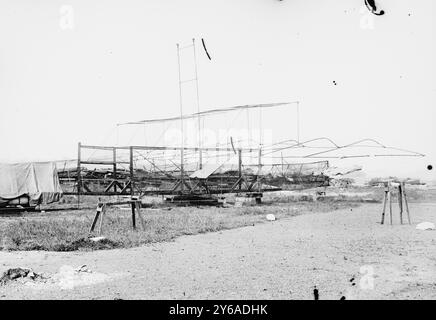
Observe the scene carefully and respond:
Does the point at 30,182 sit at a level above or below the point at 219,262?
above

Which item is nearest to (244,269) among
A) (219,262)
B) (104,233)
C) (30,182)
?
(219,262)

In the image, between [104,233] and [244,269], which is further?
[104,233]

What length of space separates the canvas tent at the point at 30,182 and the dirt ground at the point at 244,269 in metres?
12.1

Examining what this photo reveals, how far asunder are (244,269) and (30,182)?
Answer: 16.3 meters

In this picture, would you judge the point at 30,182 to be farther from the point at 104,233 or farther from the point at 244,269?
the point at 244,269

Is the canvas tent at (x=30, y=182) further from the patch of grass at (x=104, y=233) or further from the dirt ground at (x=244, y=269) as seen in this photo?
the dirt ground at (x=244, y=269)

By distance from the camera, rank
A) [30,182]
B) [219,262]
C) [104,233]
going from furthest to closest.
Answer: [30,182]
[104,233]
[219,262]

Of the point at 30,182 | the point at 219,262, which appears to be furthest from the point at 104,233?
the point at 30,182

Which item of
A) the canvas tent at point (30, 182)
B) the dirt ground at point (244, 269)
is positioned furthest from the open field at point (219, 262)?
the canvas tent at point (30, 182)

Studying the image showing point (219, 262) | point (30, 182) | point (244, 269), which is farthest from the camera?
point (30, 182)

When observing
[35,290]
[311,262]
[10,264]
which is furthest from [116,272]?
[311,262]

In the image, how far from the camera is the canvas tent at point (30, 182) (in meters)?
19.8

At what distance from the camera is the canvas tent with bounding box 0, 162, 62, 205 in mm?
19844

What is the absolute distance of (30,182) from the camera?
20656 millimetres
